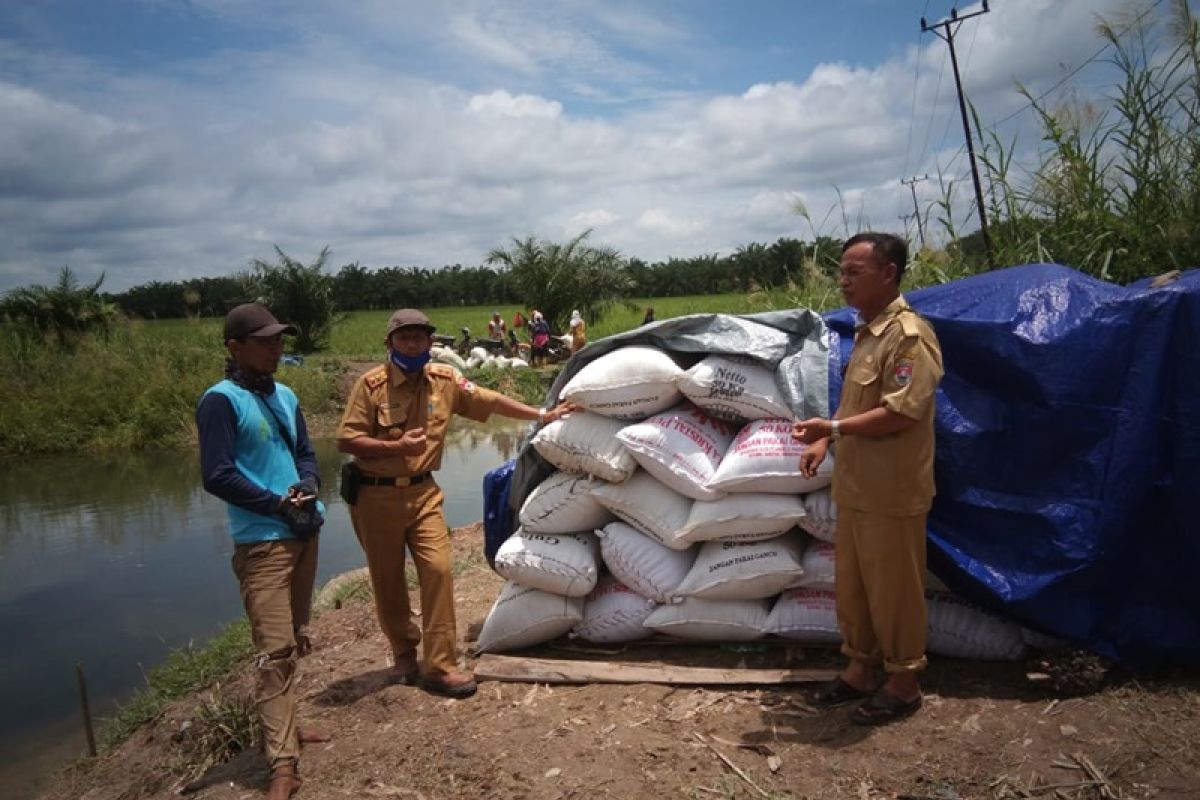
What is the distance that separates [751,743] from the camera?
110 inches

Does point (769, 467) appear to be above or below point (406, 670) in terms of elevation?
above

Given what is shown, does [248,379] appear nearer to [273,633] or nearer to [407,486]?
[407,486]

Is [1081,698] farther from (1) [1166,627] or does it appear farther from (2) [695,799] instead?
(2) [695,799]

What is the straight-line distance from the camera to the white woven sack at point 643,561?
11.4 feet

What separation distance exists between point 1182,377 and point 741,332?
1552mm

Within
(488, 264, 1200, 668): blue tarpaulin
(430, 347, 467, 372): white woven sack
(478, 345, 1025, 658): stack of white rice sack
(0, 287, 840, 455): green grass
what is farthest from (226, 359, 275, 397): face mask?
(430, 347, 467, 372): white woven sack

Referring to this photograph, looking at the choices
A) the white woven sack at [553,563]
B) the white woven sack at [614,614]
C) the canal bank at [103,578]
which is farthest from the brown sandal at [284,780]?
the canal bank at [103,578]

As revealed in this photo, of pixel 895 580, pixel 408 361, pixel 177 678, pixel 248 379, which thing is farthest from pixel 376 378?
pixel 177 678

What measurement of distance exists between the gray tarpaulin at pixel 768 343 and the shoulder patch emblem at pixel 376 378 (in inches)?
36.6

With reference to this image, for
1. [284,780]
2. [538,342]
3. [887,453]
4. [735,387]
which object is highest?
[735,387]

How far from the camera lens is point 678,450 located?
342 cm

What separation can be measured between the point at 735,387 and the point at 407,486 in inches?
55.1

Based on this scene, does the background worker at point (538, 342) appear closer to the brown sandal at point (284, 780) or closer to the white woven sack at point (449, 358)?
the white woven sack at point (449, 358)

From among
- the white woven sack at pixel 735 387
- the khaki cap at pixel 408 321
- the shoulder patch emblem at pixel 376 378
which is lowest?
the white woven sack at pixel 735 387
